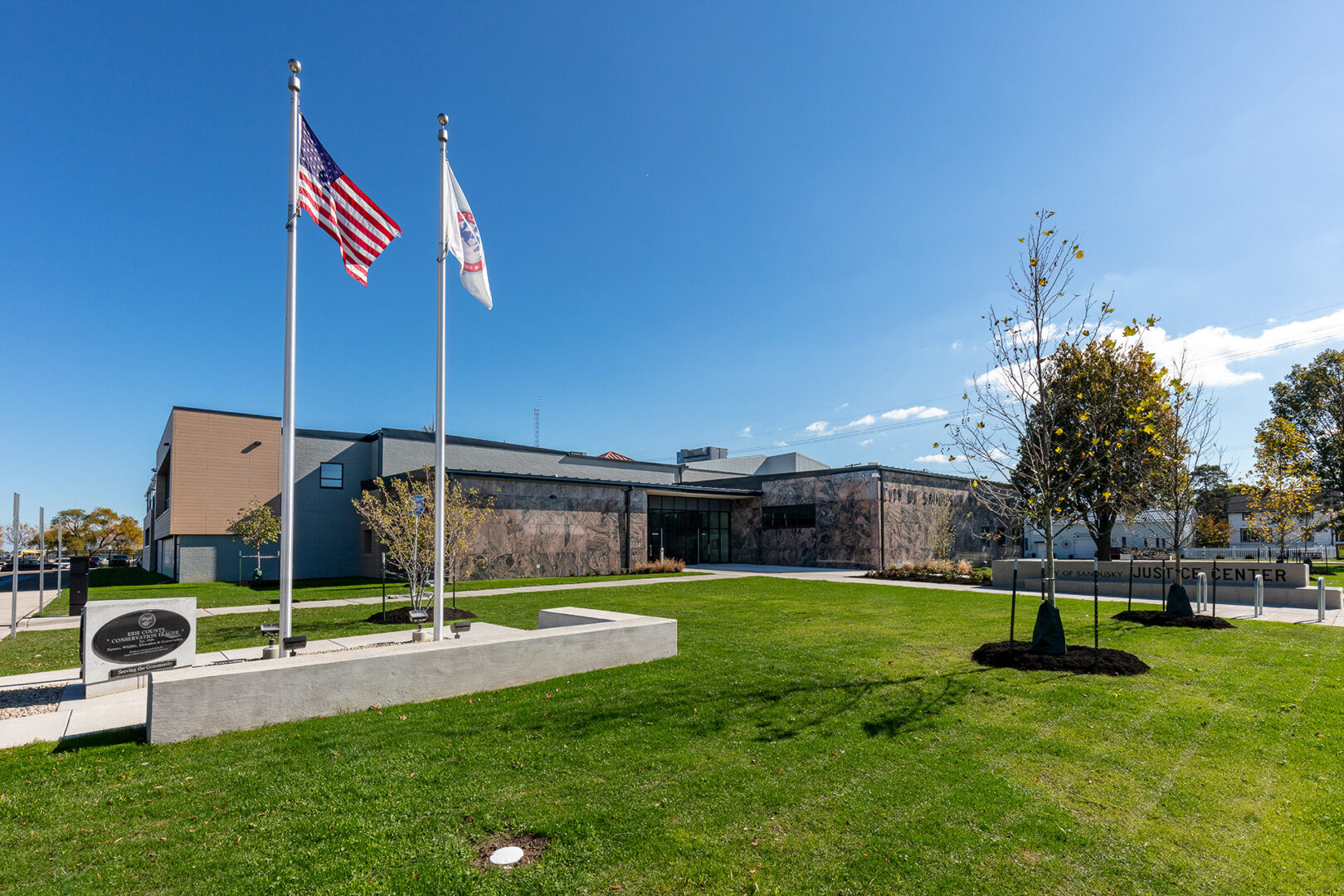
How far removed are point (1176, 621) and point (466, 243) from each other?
15114mm

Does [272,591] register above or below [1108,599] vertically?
below

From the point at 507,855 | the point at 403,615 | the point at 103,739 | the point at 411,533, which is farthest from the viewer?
the point at 411,533

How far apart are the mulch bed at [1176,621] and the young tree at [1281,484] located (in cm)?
1726

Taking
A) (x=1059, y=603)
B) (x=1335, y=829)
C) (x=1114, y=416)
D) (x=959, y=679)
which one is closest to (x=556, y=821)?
(x=1335, y=829)

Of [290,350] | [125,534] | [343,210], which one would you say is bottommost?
[125,534]

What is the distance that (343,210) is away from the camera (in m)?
8.70

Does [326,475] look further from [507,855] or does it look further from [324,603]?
[507,855]

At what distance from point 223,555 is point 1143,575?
37.5 m

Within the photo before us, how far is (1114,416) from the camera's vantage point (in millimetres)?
28094

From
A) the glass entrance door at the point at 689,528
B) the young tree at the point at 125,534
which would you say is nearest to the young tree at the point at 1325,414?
the glass entrance door at the point at 689,528

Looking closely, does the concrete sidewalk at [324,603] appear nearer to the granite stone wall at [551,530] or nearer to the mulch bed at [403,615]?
the mulch bed at [403,615]

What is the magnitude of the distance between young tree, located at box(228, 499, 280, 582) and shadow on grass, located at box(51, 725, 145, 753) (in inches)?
967

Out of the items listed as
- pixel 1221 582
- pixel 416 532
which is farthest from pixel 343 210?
pixel 1221 582

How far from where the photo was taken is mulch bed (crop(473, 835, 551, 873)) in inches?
159
